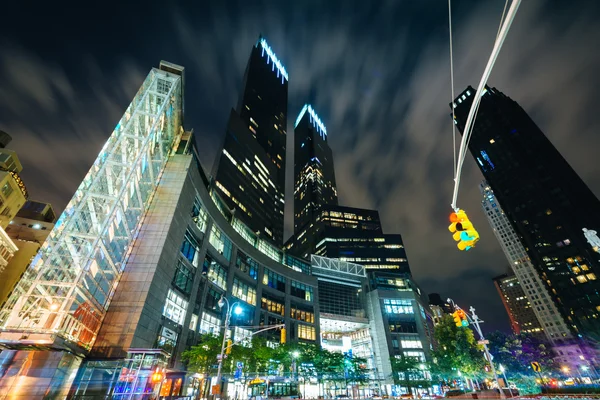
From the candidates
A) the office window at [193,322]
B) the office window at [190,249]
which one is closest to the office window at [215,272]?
the office window at [190,249]

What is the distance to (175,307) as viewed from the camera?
38375 millimetres

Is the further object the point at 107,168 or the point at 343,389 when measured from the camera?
the point at 343,389

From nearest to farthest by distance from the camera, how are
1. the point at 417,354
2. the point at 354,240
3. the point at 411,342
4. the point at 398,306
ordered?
the point at 417,354 < the point at 411,342 < the point at 398,306 < the point at 354,240

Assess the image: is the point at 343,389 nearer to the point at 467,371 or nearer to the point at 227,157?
the point at 467,371

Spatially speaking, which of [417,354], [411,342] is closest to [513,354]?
[417,354]

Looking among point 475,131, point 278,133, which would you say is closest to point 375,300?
point 475,131

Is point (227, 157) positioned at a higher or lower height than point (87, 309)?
higher

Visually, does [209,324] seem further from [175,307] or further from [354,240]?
[354,240]

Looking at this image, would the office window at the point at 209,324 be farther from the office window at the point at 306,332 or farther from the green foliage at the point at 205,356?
the office window at the point at 306,332

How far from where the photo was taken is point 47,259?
24.9m

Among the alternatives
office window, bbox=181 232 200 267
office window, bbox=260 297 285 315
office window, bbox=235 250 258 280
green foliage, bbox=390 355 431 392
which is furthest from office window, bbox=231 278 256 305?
green foliage, bbox=390 355 431 392

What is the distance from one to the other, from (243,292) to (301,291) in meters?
21.7

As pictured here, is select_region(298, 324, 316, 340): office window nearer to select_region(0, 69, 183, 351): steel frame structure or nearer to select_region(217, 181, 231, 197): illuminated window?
select_region(0, 69, 183, 351): steel frame structure

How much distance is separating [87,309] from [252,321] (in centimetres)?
3462
